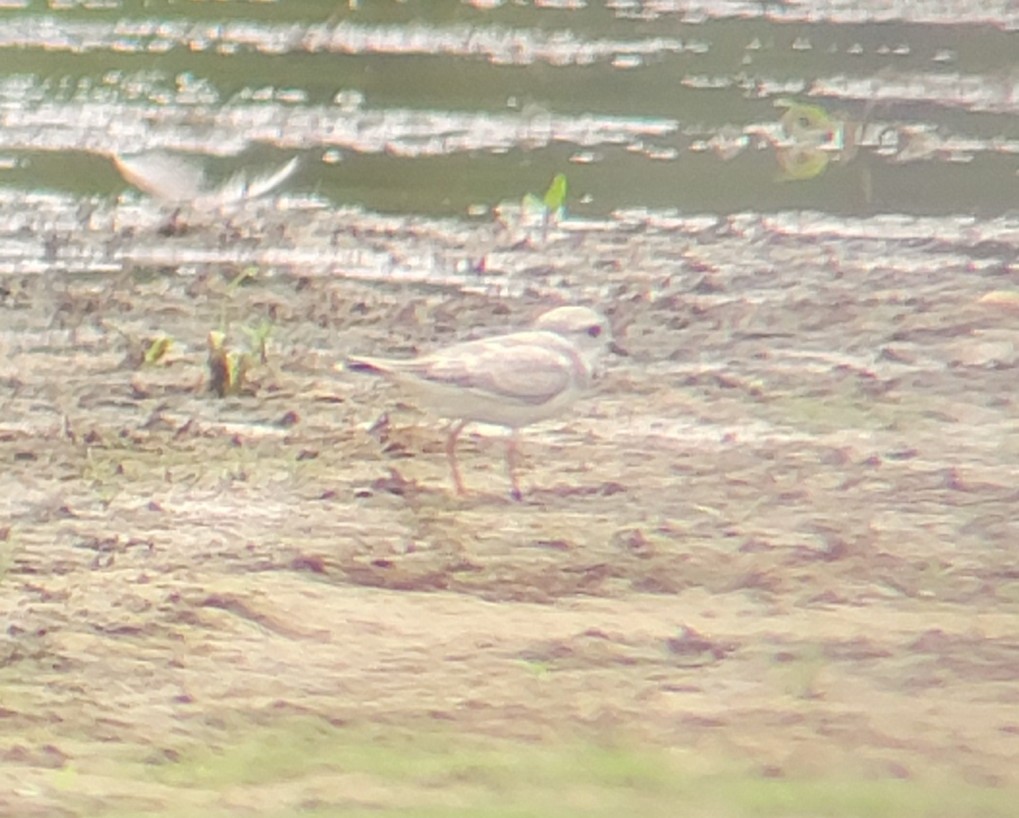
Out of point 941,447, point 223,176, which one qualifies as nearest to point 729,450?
point 941,447

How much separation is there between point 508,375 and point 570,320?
0.06 metres

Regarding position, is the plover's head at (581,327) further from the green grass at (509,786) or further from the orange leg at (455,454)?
the green grass at (509,786)

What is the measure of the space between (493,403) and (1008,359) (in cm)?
33

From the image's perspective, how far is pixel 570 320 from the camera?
0.87 meters

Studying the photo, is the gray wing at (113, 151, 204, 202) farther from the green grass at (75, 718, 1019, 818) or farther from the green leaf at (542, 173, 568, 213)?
the green grass at (75, 718, 1019, 818)

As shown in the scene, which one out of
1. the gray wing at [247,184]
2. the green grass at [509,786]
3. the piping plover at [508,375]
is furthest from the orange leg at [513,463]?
the gray wing at [247,184]

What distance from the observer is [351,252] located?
0.95 meters

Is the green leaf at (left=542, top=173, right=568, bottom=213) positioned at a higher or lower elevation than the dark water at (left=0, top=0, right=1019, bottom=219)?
lower

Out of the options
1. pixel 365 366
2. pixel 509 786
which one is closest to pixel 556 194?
pixel 365 366

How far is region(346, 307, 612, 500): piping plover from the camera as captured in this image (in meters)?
0.84

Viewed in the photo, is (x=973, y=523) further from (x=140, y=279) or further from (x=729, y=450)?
(x=140, y=279)

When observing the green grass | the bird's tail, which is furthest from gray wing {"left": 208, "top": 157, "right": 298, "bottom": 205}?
the green grass

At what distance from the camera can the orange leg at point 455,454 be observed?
0.82 metres

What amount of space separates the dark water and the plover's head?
96 mm
